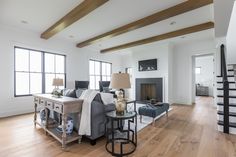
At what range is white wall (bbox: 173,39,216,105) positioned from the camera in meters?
6.06

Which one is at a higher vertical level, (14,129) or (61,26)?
(61,26)

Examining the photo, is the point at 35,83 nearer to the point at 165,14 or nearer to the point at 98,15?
the point at 98,15

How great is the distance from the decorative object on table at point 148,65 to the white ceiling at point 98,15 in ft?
6.19

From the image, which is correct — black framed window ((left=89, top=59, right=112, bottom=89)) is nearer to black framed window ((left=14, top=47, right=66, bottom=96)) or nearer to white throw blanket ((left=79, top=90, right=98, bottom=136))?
black framed window ((left=14, top=47, right=66, bottom=96))

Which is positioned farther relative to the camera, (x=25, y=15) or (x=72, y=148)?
(x=25, y=15)

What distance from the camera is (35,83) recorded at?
5137mm

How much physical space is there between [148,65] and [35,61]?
15.9ft

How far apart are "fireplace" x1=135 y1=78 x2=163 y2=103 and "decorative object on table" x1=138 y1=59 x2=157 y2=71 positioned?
0.52 m

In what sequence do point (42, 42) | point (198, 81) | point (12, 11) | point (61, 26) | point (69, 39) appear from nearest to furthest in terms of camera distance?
point (12, 11), point (61, 26), point (42, 42), point (69, 39), point (198, 81)

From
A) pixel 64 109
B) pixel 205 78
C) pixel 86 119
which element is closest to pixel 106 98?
pixel 86 119

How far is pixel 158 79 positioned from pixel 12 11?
5.64 meters

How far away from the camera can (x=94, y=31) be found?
4.81 metres

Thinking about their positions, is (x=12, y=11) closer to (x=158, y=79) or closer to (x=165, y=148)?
(x=165, y=148)

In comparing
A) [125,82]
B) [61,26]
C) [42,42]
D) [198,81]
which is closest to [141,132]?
[125,82]
